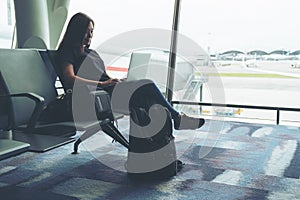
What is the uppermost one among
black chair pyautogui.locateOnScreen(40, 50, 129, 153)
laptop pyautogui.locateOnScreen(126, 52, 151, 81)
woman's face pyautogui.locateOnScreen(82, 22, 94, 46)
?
woman's face pyautogui.locateOnScreen(82, 22, 94, 46)

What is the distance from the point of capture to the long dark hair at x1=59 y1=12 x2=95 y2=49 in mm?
2607

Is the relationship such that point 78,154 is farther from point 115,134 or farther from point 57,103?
point 57,103

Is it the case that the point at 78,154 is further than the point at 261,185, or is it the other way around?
the point at 78,154

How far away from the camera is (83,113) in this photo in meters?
2.29

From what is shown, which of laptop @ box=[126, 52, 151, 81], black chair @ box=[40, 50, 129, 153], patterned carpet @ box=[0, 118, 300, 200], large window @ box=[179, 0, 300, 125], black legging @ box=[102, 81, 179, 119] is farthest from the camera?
large window @ box=[179, 0, 300, 125]

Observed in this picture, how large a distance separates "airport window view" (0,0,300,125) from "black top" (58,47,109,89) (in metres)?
1.12

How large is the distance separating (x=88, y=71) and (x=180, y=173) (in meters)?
1.06

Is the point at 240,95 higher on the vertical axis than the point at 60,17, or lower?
lower

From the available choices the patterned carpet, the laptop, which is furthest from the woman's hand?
the laptop

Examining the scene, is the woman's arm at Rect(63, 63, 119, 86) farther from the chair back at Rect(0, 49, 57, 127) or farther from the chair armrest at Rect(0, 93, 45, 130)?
the chair armrest at Rect(0, 93, 45, 130)

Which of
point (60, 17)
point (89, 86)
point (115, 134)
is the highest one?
point (60, 17)

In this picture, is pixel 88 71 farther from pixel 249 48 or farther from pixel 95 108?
pixel 249 48

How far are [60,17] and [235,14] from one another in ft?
7.10

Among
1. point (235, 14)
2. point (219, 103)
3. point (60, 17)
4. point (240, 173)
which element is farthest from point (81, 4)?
point (240, 173)
